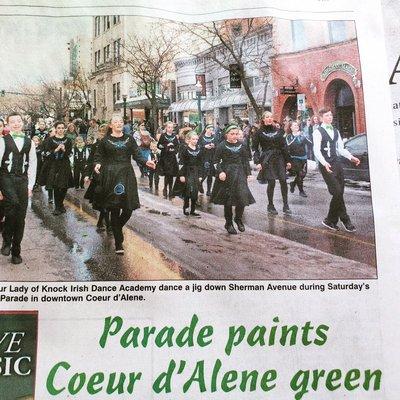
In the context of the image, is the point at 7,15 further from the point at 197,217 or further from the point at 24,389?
the point at 24,389

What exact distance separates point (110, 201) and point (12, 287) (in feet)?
0.83

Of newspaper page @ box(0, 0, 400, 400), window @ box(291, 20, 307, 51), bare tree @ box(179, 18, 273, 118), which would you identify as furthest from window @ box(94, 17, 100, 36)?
window @ box(291, 20, 307, 51)

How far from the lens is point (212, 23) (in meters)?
0.89

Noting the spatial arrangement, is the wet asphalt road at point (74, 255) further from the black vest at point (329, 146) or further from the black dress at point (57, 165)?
the black vest at point (329, 146)

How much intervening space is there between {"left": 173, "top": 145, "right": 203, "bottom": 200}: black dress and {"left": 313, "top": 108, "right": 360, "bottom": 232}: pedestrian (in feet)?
0.87

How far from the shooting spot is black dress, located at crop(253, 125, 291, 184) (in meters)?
0.95

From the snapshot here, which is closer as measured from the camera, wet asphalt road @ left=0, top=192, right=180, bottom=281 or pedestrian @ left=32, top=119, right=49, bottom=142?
wet asphalt road @ left=0, top=192, right=180, bottom=281

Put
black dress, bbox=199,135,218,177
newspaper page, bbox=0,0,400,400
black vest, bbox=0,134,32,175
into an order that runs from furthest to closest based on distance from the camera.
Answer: black dress, bbox=199,135,218,177, black vest, bbox=0,134,32,175, newspaper page, bbox=0,0,400,400

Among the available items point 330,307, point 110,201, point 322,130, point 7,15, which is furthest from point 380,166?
point 7,15

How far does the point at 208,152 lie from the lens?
0.96 metres

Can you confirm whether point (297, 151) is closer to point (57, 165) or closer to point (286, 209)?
point (286, 209)

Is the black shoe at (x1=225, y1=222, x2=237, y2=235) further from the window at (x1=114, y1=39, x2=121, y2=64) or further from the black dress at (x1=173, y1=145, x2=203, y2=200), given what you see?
the window at (x1=114, y1=39, x2=121, y2=64)

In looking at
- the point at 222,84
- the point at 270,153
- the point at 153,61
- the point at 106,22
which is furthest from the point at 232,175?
the point at 106,22

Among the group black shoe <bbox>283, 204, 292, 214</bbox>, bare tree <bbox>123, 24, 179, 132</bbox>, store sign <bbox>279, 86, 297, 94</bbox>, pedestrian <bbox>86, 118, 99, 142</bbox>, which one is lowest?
black shoe <bbox>283, 204, 292, 214</bbox>
